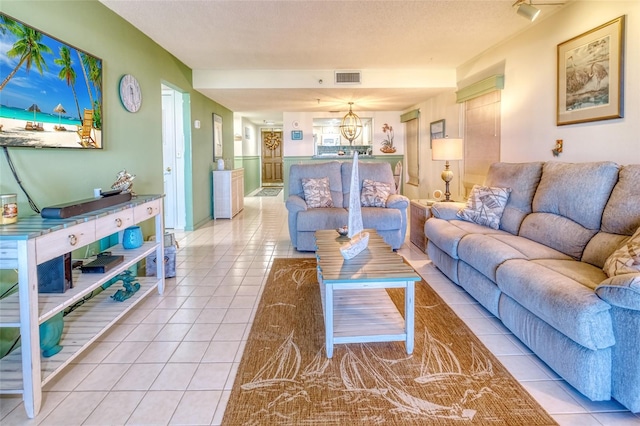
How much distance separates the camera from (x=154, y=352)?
2.21m

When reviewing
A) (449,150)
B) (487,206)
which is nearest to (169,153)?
(449,150)

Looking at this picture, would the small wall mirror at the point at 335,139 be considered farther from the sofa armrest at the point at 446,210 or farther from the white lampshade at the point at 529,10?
the white lampshade at the point at 529,10

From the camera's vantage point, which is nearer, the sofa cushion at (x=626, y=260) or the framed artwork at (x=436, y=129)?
the sofa cushion at (x=626, y=260)

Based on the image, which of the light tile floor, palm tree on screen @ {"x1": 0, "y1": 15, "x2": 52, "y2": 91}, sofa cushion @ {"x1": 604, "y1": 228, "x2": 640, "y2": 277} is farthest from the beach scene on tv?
sofa cushion @ {"x1": 604, "y1": 228, "x2": 640, "y2": 277}

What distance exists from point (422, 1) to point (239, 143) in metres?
7.56

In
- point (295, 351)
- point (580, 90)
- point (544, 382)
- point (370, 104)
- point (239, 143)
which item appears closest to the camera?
point (544, 382)

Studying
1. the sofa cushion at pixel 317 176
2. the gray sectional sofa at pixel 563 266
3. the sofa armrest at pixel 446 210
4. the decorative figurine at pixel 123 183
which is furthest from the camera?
the sofa cushion at pixel 317 176

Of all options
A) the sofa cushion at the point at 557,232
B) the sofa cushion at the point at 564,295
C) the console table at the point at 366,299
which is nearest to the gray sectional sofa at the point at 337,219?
the sofa cushion at the point at 557,232

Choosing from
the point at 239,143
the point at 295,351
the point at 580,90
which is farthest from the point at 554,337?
the point at 239,143

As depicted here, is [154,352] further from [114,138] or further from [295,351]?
[114,138]

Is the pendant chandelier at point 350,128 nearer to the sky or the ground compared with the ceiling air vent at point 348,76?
nearer to the ground

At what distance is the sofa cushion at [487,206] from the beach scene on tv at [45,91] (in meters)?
3.26

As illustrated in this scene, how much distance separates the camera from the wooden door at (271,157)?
1392cm

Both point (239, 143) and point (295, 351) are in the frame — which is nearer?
point (295, 351)
